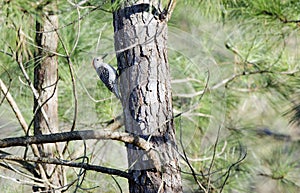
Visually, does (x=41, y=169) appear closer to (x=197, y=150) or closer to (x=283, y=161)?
(x=197, y=150)

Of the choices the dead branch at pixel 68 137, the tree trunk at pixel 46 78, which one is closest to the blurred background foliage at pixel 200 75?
the tree trunk at pixel 46 78

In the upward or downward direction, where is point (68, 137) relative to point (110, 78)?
downward

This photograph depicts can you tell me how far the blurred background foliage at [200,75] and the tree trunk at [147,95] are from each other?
0.54 ft

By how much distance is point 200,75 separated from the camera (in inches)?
86.2

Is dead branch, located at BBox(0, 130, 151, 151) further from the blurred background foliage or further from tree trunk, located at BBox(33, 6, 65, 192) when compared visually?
tree trunk, located at BBox(33, 6, 65, 192)

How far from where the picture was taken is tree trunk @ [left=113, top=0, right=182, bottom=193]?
1.10 metres

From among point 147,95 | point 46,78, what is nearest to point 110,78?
point 147,95

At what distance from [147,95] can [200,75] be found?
1093mm

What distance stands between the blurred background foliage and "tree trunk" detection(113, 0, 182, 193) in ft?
0.54

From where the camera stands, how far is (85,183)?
185 centimetres

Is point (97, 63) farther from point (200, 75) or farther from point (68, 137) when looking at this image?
point (200, 75)

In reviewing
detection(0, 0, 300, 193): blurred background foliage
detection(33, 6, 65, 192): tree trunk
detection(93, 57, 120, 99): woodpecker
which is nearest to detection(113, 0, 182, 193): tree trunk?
detection(93, 57, 120, 99): woodpecker

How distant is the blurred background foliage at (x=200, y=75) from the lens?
1.62 metres

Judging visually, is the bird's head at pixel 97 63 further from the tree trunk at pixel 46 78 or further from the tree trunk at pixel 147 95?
the tree trunk at pixel 46 78
